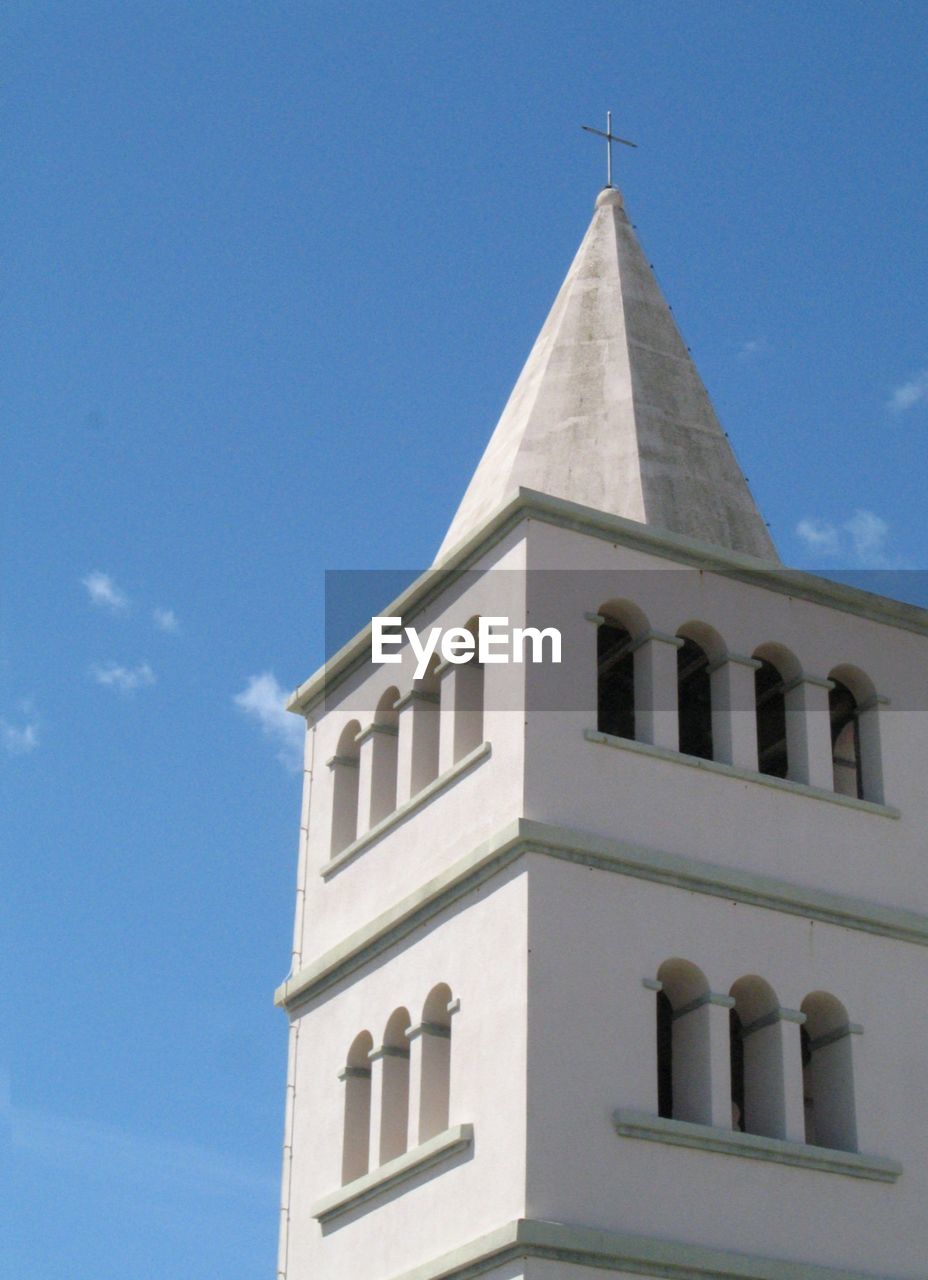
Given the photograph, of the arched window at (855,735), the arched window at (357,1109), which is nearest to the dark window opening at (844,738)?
the arched window at (855,735)

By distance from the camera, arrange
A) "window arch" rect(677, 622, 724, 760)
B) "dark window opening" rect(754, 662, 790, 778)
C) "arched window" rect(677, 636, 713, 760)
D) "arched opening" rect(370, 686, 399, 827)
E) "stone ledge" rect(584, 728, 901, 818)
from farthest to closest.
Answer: "dark window opening" rect(754, 662, 790, 778), "arched opening" rect(370, 686, 399, 827), "arched window" rect(677, 636, 713, 760), "window arch" rect(677, 622, 724, 760), "stone ledge" rect(584, 728, 901, 818)

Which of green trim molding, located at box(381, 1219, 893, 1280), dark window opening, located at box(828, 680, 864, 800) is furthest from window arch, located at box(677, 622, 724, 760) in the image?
green trim molding, located at box(381, 1219, 893, 1280)

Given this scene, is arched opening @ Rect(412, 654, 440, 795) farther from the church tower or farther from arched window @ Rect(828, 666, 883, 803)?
arched window @ Rect(828, 666, 883, 803)

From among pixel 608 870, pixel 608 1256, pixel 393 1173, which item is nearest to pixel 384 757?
pixel 608 870

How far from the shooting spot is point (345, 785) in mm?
29891

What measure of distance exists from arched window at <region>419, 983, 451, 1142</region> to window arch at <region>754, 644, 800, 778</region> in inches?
186

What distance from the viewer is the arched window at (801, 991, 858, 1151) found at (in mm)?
25234

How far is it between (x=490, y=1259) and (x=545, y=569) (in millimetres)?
7688

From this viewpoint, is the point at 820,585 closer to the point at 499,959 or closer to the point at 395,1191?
the point at 499,959

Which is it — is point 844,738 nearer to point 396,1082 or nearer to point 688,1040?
point 688,1040

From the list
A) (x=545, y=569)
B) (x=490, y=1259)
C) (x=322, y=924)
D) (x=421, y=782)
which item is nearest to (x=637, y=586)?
(x=545, y=569)

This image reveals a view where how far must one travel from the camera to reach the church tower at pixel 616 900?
77.5 feet

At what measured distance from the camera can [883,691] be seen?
28.3 m

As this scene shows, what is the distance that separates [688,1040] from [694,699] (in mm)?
5562
